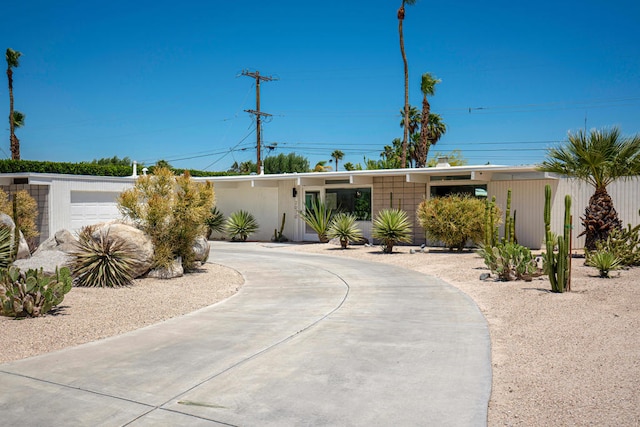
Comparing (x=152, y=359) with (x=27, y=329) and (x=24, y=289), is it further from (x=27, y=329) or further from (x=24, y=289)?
(x=24, y=289)

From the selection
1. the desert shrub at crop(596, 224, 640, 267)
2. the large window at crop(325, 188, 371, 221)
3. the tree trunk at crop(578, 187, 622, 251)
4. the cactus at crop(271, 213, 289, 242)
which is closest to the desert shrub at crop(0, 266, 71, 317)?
the desert shrub at crop(596, 224, 640, 267)

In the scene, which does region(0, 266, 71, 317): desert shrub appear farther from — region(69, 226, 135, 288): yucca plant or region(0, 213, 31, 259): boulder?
region(0, 213, 31, 259): boulder

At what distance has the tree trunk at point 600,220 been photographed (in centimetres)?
1365

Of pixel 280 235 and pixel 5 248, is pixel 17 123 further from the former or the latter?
pixel 5 248

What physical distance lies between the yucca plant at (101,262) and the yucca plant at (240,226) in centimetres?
1182

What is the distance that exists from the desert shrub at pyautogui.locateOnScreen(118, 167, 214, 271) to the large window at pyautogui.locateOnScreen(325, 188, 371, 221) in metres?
9.86

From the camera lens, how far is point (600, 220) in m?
13.7

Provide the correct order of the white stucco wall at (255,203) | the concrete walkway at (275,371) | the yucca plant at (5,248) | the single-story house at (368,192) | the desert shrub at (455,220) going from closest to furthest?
the concrete walkway at (275,371)
the yucca plant at (5,248)
the desert shrub at (455,220)
the single-story house at (368,192)
the white stucco wall at (255,203)

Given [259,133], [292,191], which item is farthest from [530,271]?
[259,133]

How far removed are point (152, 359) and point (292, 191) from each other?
17639 millimetres

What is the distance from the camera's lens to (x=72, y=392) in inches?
189

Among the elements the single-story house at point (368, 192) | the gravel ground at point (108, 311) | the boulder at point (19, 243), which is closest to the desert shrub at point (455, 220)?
the single-story house at point (368, 192)

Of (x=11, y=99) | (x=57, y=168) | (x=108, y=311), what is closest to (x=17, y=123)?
(x=11, y=99)

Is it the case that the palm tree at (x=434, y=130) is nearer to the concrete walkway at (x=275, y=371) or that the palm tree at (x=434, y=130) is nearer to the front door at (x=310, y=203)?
the front door at (x=310, y=203)
